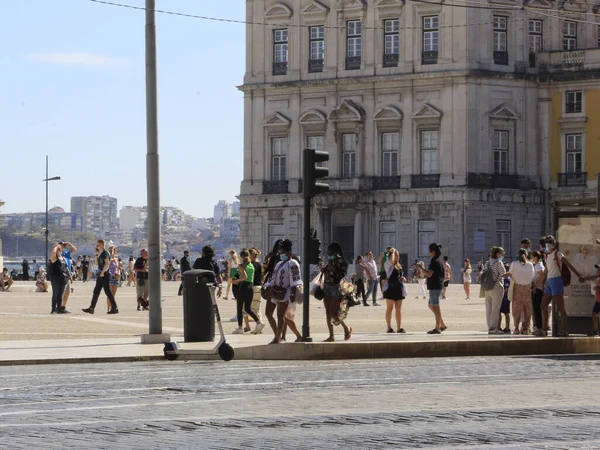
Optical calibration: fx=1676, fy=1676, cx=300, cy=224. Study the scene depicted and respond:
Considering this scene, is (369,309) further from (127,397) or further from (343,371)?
(127,397)

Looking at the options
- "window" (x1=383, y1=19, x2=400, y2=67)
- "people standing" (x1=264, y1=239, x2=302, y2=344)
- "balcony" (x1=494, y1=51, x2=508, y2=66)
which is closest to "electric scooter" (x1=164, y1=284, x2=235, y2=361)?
"people standing" (x1=264, y1=239, x2=302, y2=344)

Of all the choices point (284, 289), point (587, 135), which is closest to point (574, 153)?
point (587, 135)

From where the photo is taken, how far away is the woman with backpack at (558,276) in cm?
2706

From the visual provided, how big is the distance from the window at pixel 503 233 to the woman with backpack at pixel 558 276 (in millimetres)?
48498

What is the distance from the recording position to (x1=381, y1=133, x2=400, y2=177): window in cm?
7750

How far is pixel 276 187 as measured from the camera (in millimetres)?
80250

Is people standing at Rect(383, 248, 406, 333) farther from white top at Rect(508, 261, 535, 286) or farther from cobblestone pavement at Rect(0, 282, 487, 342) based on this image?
white top at Rect(508, 261, 535, 286)

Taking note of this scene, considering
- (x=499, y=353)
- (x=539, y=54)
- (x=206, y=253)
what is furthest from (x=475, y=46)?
(x=499, y=353)

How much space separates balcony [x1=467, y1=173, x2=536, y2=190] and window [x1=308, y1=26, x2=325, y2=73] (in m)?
9.78

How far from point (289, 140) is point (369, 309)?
3528 centimetres

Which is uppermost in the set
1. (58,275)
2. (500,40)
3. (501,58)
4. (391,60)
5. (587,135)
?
(500,40)

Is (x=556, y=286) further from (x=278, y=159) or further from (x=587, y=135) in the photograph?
(x=278, y=159)

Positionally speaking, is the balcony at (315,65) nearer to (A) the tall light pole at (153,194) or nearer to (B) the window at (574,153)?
(B) the window at (574,153)

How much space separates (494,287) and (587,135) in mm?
47563
